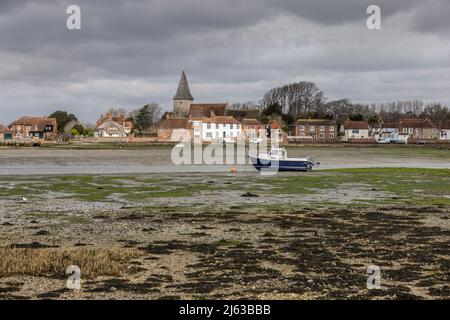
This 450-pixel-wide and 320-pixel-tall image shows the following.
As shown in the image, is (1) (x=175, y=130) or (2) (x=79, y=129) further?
(2) (x=79, y=129)

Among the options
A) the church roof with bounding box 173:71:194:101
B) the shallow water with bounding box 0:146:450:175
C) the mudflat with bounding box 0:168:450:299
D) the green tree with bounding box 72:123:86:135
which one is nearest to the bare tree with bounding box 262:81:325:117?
the church roof with bounding box 173:71:194:101

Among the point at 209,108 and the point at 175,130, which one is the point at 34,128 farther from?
the point at 209,108

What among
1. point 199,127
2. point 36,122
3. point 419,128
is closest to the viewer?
point 199,127

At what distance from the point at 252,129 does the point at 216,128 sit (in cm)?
889

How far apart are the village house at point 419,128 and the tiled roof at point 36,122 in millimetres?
98103

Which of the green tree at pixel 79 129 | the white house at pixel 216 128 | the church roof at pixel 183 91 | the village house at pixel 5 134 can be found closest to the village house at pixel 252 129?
the white house at pixel 216 128

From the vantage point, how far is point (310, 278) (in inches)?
483

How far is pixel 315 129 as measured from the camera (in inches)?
5536

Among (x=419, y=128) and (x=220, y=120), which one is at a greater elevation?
(x=220, y=120)

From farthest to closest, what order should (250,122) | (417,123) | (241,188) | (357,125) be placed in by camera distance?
(417,123)
(357,125)
(250,122)
(241,188)

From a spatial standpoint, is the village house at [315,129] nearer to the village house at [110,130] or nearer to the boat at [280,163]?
the village house at [110,130]

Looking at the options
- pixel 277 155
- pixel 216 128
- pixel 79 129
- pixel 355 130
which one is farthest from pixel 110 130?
pixel 277 155

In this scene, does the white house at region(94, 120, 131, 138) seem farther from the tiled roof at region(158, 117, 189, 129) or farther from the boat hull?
the boat hull
